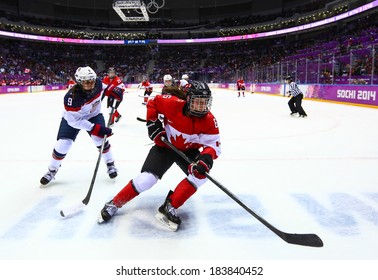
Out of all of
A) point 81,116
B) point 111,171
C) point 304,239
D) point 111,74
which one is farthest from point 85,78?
point 111,74

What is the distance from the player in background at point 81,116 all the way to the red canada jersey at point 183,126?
2.99 ft

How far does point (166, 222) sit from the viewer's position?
2.27 meters

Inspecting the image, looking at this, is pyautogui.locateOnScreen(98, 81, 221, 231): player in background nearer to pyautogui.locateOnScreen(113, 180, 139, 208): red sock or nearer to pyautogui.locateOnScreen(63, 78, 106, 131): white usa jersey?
pyautogui.locateOnScreen(113, 180, 139, 208): red sock

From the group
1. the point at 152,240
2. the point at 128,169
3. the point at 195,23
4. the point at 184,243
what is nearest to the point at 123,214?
the point at 152,240

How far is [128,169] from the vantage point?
12.5ft

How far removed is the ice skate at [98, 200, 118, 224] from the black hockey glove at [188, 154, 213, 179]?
0.66 metres

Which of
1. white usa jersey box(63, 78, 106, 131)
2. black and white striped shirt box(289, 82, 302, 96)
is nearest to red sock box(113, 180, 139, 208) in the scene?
white usa jersey box(63, 78, 106, 131)

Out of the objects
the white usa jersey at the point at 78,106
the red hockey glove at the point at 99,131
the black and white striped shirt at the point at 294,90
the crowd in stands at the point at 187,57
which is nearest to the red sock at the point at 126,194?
the red hockey glove at the point at 99,131

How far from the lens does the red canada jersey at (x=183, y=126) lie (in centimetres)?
227

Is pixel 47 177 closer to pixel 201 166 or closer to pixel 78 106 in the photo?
pixel 78 106

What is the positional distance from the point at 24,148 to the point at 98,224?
3169mm

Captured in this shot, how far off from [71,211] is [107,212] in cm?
31

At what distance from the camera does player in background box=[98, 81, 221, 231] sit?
2.20 m

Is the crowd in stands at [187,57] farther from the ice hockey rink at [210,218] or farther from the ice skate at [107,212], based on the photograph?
the ice skate at [107,212]
